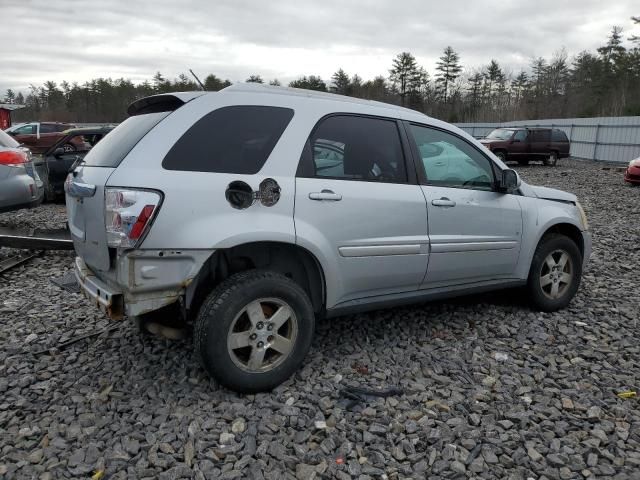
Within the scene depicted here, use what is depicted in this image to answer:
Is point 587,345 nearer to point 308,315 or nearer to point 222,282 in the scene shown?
point 308,315

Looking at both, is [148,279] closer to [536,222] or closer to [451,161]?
[451,161]

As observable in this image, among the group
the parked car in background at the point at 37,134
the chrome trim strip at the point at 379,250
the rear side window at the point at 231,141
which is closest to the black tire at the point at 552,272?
the chrome trim strip at the point at 379,250

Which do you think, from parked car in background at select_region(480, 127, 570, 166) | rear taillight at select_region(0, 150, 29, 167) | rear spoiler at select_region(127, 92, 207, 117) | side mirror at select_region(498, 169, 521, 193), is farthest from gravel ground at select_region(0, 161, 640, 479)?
parked car in background at select_region(480, 127, 570, 166)

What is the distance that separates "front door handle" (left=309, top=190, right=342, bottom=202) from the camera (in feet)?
10.2

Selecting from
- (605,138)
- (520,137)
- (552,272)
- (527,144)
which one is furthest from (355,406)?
(605,138)

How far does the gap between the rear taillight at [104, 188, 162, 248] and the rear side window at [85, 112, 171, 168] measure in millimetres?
254

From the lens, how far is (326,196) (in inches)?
124

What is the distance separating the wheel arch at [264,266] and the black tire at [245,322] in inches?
5.8

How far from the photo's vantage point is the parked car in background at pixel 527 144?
21.3 meters

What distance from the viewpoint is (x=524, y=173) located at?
63.1ft

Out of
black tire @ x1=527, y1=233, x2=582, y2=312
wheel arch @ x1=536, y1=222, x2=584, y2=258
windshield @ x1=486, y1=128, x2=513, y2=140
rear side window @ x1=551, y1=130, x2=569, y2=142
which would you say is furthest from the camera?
rear side window @ x1=551, y1=130, x2=569, y2=142

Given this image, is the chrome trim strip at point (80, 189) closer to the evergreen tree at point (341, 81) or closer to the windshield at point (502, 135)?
the windshield at point (502, 135)

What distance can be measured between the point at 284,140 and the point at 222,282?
37.5 inches

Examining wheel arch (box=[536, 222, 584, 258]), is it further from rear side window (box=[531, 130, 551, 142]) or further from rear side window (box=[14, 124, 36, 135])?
rear side window (box=[14, 124, 36, 135])
